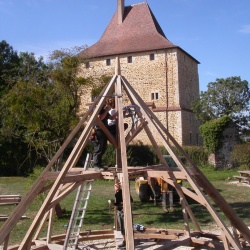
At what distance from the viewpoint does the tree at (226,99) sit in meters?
33.2

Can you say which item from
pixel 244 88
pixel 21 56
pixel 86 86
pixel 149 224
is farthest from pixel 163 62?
pixel 149 224

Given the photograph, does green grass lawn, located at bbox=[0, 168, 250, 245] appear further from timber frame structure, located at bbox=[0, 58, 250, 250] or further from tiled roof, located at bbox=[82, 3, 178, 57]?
tiled roof, located at bbox=[82, 3, 178, 57]

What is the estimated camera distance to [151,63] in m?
35.5

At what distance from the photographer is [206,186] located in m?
5.98

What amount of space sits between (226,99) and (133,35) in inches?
402

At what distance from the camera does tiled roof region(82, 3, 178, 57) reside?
116 ft

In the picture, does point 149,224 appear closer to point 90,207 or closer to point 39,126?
point 90,207

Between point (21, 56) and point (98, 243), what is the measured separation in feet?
114

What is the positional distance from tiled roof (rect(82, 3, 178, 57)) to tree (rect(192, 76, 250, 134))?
17.7ft

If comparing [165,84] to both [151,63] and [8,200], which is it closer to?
[151,63]

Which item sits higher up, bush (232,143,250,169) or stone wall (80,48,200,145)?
stone wall (80,48,200,145)

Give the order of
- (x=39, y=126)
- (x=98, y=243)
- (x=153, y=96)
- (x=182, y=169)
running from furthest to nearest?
(x=153, y=96), (x=39, y=126), (x=98, y=243), (x=182, y=169)

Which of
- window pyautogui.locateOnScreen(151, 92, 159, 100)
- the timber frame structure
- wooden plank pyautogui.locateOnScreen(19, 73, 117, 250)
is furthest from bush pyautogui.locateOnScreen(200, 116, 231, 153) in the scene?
wooden plank pyautogui.locateOnScreen(19, 73, 117, 250)

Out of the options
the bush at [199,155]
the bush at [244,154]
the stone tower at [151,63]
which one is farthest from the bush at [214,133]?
the stone tower at [151,63]
